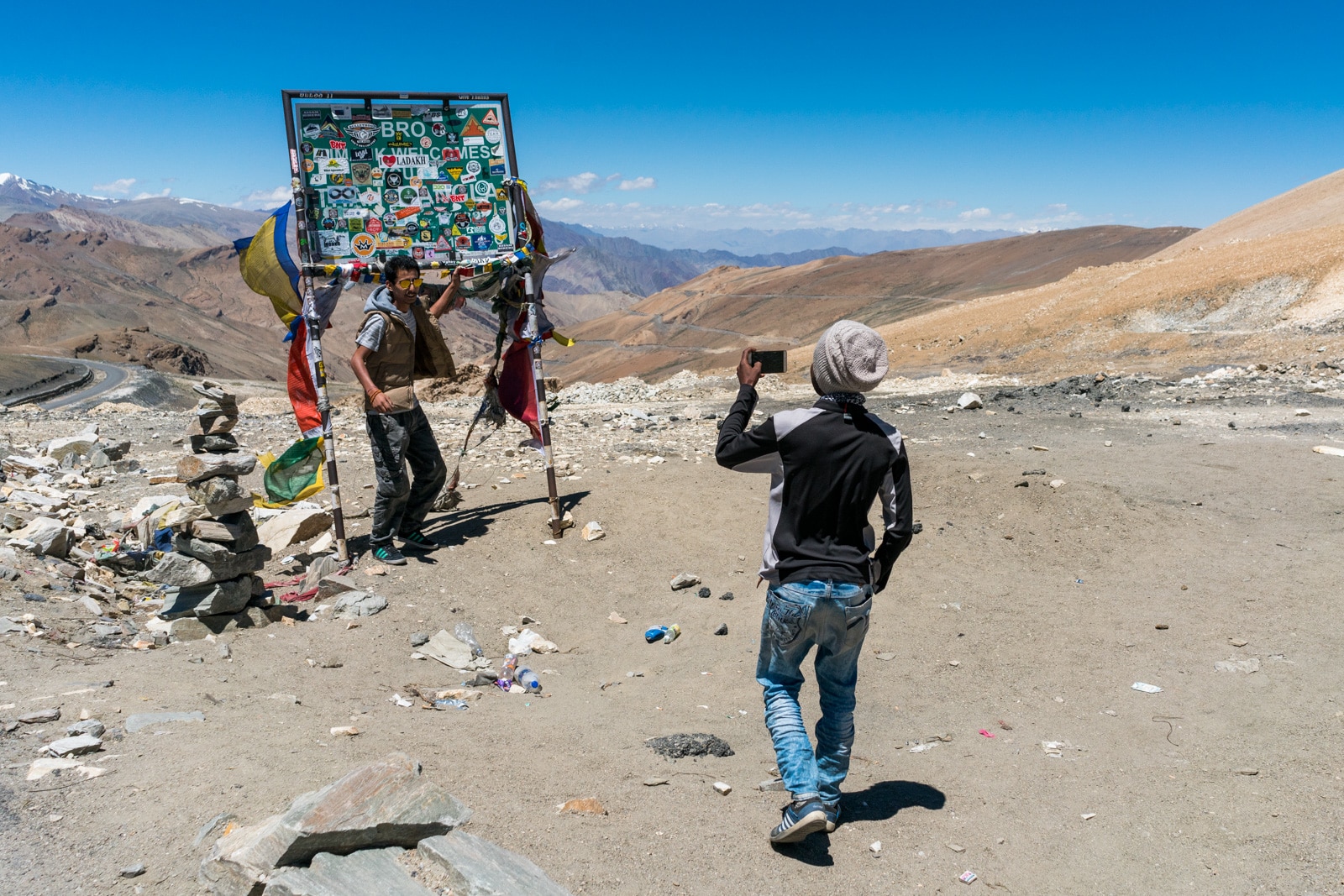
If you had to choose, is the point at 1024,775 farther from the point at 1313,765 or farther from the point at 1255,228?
the point at 1255,228

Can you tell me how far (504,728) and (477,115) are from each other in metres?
5.44

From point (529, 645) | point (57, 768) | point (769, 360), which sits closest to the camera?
point (57, 768)

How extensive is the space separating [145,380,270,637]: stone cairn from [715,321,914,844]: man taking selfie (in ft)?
12.5

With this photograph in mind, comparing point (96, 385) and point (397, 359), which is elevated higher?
point (96, 385)

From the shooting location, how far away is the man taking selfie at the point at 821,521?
3156 mm

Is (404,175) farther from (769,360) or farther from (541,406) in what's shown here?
(769,360)

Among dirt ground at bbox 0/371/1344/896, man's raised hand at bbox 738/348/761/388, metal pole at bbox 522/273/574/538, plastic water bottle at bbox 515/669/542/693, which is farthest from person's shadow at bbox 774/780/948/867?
metal pole at bbox 522/273/574/538

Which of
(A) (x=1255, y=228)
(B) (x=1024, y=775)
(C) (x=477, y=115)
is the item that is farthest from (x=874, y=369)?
(A) (x=1255, y=228)

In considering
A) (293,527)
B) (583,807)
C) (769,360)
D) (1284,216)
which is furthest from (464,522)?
(1284,216)

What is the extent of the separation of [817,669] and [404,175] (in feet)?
19.2

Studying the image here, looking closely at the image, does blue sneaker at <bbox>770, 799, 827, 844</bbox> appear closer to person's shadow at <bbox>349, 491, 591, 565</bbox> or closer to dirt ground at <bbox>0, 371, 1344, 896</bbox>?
dirt ground at <bbox>0, 371, 1344, 896</bbox>

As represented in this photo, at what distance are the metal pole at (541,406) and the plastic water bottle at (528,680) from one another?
7.77ft

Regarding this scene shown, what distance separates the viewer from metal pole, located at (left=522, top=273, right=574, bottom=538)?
25.4 ft

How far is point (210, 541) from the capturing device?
18.5 feet
